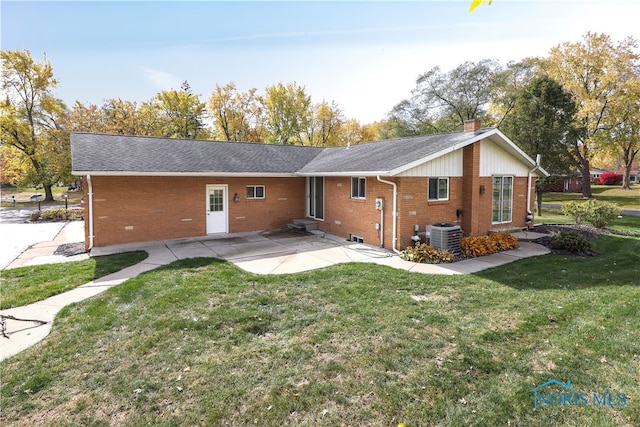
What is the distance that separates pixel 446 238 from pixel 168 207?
956 centimetres

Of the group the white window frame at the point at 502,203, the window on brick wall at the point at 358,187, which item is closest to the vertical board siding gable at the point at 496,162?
the white window frame at the point at 502,203

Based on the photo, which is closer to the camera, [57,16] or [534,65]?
[57,16]

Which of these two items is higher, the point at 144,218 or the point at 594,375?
the point at 144,218

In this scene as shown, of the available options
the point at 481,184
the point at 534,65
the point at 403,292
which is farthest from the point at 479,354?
Answer: the point at 534,65

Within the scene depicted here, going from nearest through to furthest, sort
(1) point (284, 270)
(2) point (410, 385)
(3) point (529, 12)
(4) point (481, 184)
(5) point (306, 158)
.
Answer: (3) point (529, 12) → (2) point (410, 385) → (1) point (284, 270) → (4) point (481, 184) → (5) point (306, 158)

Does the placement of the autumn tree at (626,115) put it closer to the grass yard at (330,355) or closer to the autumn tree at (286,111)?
the grass yard at (330,355)

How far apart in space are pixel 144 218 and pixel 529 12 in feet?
39.7

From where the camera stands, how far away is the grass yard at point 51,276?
6809mm

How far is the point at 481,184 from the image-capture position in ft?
39.0

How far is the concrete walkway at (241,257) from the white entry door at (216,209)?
0.44 metres

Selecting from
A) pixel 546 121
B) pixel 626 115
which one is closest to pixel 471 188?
pixel 546 121

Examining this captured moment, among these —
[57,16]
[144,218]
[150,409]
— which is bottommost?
[150,409]

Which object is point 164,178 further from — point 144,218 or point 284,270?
point 284,270

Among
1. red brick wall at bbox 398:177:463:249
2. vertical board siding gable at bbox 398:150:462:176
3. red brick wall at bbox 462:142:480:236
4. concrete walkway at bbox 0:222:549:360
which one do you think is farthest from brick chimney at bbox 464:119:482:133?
concrete walkway at bbox 0:222:549:360
